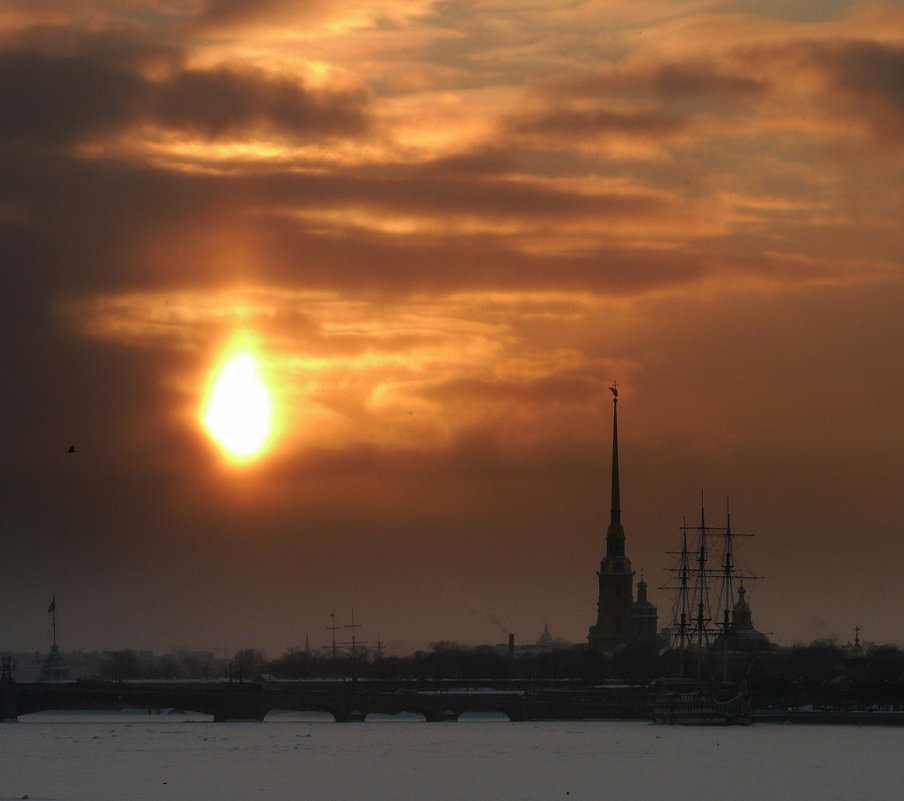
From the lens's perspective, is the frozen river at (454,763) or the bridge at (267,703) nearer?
the frozen river at (454,763)

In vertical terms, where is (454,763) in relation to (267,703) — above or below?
below

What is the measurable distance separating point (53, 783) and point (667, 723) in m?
81.5

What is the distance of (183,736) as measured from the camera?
13512 centimetres

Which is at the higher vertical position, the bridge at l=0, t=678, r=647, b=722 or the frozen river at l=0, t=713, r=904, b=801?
the bridge at l=0, t=678, r=647, b=722

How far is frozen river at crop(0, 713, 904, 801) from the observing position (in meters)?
79.5

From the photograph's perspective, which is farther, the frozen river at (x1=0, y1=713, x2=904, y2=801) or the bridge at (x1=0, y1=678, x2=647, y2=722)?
the bridge at (x1=0, y1=678, x2=647, y2=722)

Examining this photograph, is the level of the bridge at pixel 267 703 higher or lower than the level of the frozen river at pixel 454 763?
higher

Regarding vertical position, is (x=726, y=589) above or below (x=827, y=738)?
above

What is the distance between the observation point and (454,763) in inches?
3900

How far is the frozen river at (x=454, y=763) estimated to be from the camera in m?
79.5

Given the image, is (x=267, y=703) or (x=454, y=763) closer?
(x=454, y=763)

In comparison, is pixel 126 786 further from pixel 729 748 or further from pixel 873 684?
pixel 873 684

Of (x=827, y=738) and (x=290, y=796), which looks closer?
(x=290, y=796)

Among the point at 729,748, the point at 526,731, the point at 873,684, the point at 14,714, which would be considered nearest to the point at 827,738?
the point at 729,748
